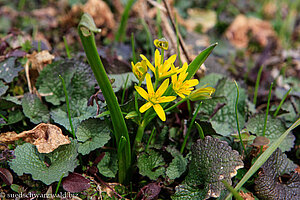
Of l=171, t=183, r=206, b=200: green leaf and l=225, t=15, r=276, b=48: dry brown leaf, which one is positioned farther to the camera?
l=225, t=15, r=276, b=48: dry brown leaf

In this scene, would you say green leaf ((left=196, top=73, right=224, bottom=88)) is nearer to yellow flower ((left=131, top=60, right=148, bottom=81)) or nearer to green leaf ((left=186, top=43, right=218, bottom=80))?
green leaf ((left=186, top=43, right=218, bottom=80))

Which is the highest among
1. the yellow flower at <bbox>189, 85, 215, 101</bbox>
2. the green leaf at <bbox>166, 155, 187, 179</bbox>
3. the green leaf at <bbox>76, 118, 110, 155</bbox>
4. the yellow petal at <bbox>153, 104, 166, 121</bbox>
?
the yellow flower at <bbox>189, 85, 215, 101</bbox>

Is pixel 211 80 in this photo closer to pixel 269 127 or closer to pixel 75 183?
pixel 269 127

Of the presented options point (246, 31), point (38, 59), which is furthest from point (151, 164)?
point (246, 31)

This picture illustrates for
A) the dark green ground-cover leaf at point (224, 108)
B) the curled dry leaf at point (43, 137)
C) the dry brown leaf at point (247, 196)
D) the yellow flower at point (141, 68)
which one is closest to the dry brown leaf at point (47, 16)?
the curled dry leaf at point (43, 137)

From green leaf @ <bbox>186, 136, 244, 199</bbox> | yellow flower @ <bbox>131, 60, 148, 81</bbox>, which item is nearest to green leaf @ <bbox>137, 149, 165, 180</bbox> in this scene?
green leaf @ <bbox>186, 136, 244, 199</bbox>
